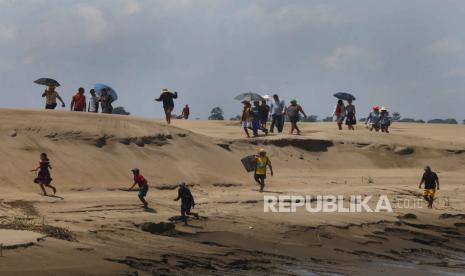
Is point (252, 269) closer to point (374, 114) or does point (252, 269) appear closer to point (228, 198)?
point (228, 198)

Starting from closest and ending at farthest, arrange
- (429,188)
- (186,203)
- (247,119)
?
(186,203) < (429,188) < (247,119)

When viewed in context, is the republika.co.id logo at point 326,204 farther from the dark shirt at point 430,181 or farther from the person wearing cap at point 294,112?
the person wearing cap at point 294,112

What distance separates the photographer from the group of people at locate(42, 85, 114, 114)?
82.2 feet

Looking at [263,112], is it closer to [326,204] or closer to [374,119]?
[374,119]

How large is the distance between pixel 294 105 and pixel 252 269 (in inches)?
607

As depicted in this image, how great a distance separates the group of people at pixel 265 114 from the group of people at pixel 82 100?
386cm

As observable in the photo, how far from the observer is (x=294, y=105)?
29312 mm

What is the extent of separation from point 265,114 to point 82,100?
5865 millimetres

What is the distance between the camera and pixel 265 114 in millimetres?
29297

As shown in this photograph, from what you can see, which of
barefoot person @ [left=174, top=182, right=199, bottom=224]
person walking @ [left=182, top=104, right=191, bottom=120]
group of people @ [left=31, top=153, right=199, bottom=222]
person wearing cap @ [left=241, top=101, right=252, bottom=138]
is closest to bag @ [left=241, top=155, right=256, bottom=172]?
person wearing cap @ [left=241, top=101, right=252, bottom=138]

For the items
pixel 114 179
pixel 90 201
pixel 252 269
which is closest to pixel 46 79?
pixel 114 179

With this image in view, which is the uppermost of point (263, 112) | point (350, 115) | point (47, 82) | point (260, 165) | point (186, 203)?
point (47, 82)

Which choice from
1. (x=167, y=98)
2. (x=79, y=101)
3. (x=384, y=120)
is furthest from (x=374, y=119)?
(x=79, y=101)

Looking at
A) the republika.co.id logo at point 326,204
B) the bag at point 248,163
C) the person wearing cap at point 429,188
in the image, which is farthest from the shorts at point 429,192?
the bag at point 248,163
